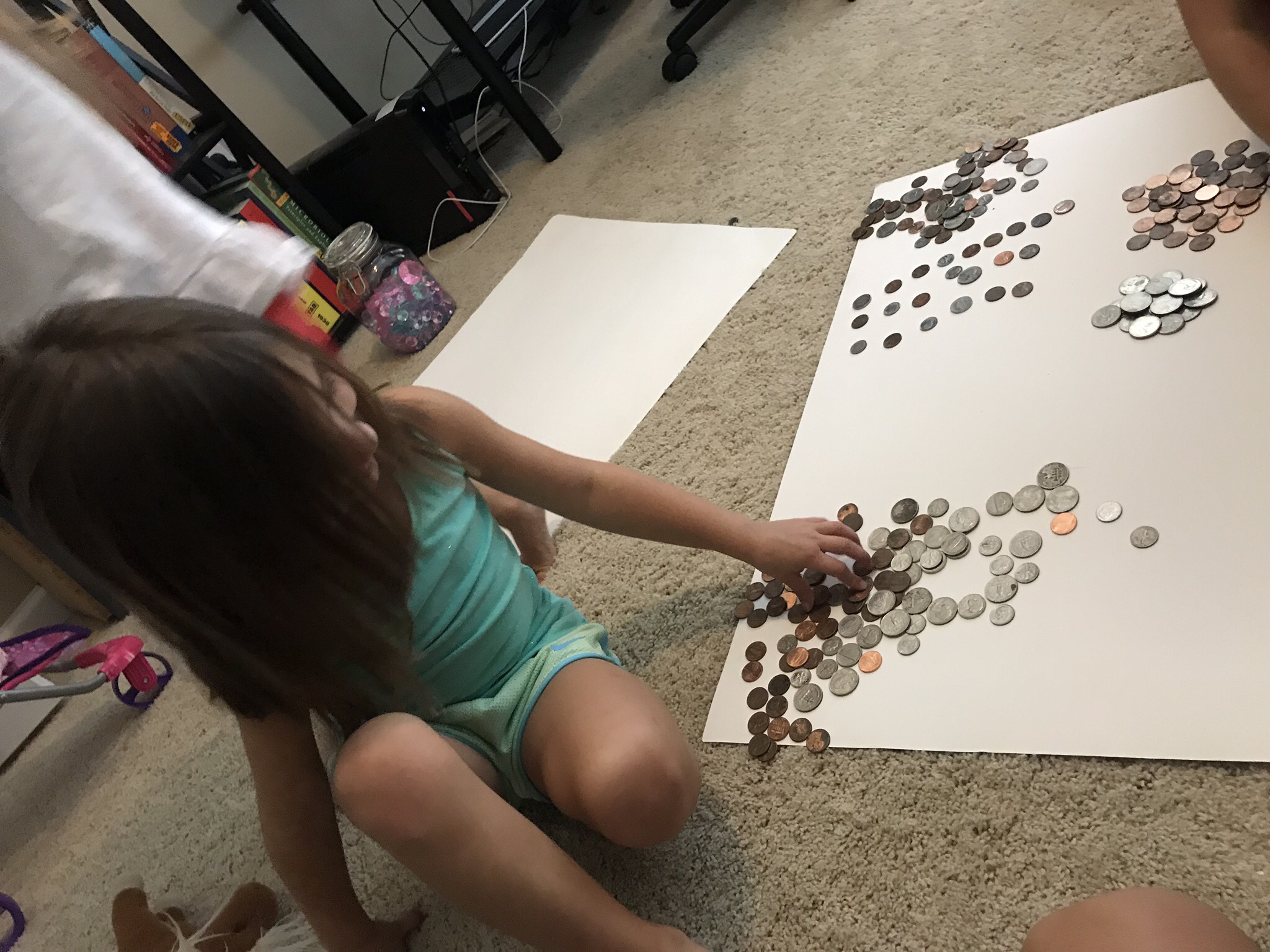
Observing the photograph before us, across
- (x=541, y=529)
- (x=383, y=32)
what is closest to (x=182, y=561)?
(x=541, y=529)

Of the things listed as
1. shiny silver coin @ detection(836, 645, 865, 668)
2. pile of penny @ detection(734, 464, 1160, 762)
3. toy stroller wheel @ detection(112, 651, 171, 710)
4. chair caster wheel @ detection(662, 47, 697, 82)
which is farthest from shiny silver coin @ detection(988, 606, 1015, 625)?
chair caster wheel @ detection(662, 47, 697, 82)

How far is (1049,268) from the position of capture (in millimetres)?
847

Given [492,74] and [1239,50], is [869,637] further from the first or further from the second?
[492,74]

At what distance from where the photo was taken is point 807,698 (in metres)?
0.70

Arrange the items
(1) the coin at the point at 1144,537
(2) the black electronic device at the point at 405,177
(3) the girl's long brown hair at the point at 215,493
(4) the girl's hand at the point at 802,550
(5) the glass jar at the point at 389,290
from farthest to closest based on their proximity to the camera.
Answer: (2) the black electronic device at the point at 405,177 < (5) the glass jar at the point at 389,290 < (4) the girl's hand at the point at 802,550 < (1) the coin at the point at 1144,537 < (3) the girl's long brown hair at the point at 215,493

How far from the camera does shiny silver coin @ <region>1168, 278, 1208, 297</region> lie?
2.42ft

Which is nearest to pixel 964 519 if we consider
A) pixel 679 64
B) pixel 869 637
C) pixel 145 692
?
pixel 869 637

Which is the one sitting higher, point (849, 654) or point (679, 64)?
point (679, 64)

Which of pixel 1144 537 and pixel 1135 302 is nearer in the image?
pixel 1144 537

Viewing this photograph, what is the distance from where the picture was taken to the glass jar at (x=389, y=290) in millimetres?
1520

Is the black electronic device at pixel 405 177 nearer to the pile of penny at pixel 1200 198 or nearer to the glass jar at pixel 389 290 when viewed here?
the glass jar at pixel 389 290

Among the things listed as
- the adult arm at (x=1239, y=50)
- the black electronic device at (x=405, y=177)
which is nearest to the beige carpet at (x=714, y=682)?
the black electronic device at (x=405, y=177)

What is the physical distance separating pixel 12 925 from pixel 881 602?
1.05 metres

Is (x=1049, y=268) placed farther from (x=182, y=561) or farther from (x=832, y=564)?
(x=182, y=561)
